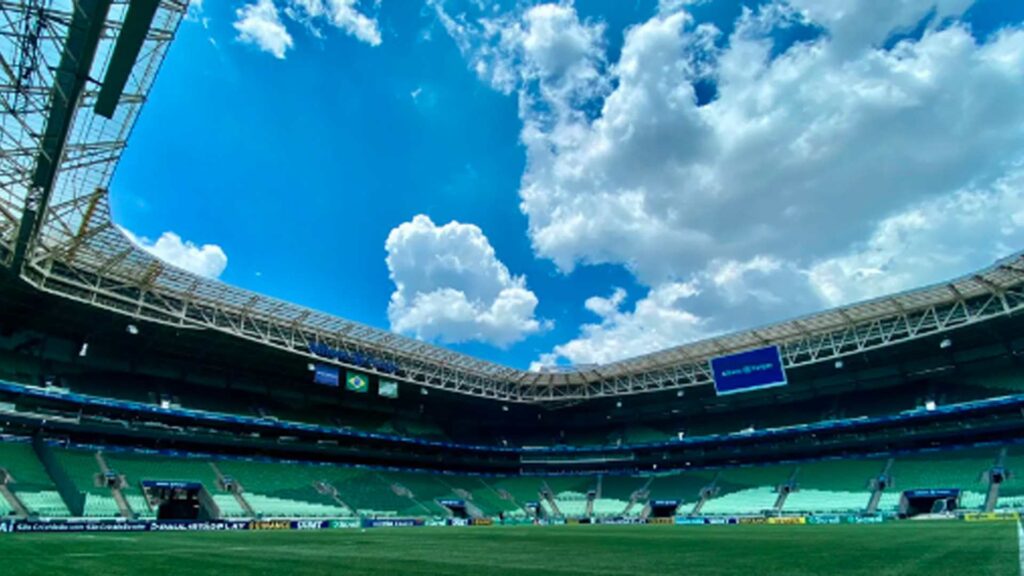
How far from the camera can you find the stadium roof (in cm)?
1440

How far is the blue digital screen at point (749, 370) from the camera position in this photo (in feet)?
126

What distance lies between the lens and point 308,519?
37.3m

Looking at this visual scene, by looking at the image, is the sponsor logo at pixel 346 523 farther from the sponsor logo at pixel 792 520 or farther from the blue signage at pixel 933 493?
the blue signage at pixel 933 493

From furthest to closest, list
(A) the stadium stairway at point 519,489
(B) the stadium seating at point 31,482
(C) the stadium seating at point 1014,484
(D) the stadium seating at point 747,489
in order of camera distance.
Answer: (A) the stadium stairway at point 519,489 < (D) the stadium seating at point 747,489 < (C) the stadium seating at point 1014,484 < (B) the stadium seating at point 31,482

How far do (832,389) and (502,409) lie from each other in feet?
105

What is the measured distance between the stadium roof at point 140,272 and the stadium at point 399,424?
0.14 metres

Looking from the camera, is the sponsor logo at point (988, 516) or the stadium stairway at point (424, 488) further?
the stadium stairway at point (424, 488)

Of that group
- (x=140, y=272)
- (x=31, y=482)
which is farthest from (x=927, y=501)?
(x=31, y=482)

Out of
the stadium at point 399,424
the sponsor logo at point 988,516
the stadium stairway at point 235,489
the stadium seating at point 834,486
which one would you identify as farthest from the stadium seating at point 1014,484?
the stadium stairway at point 235,489

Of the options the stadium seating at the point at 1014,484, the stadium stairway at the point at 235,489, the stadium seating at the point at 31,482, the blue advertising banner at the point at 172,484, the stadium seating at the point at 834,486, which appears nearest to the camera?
the stadium seating at the point at 31,482

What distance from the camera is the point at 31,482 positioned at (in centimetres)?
3161

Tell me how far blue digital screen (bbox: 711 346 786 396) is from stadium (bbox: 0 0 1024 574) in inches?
6.2

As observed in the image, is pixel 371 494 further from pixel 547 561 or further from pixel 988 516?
pixel 988 516

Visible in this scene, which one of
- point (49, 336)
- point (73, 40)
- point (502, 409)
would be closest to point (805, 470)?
point (502, 409)
